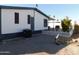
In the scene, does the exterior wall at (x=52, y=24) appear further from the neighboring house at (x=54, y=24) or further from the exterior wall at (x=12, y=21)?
the exterior wall at (x=12, y=21)

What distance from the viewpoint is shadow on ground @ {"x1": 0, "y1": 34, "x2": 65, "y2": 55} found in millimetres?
10328

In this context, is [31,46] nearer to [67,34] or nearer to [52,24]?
[52,24]

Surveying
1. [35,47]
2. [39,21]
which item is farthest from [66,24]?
[35,47]

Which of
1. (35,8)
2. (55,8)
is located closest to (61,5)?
(55,8)

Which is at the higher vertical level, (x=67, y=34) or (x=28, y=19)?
(x=28, y=19)

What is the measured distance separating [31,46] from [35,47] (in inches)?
7.5

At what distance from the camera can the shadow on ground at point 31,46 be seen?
10.3m

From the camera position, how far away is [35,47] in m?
10.4

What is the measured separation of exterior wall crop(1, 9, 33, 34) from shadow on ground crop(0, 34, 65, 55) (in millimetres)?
644

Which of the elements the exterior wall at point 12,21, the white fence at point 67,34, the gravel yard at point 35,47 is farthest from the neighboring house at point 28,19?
the white fence at point 67,34

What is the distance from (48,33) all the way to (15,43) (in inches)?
53.0

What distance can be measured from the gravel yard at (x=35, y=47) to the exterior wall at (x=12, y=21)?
65 cm

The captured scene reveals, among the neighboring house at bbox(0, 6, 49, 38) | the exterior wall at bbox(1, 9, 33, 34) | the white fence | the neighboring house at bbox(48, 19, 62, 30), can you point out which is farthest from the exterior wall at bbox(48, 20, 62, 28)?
the exterior wall at bbox(1, 9, 33, 34)

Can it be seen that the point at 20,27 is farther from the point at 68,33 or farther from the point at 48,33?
the point at 68,33
